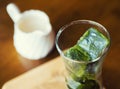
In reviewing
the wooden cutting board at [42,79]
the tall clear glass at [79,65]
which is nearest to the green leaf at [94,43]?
the tall clear glass at [79,65]

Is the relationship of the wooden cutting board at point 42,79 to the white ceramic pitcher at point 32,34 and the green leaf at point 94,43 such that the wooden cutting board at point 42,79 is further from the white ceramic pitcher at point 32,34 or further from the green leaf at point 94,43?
the green leaf at point 94,43

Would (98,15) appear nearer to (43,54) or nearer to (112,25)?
(112,25)

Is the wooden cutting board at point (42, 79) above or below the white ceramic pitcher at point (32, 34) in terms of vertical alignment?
below

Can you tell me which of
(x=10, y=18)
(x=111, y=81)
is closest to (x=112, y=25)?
(x=111, y=81)

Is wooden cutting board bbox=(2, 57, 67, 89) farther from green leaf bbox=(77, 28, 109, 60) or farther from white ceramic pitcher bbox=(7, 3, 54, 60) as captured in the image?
green leaf bbox=(77, 28, 109, 60)

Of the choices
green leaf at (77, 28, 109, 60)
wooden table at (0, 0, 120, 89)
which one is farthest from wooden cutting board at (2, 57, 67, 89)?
green leaf at (77, 28, 109, 60)

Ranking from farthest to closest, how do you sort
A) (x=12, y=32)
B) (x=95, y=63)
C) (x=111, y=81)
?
(x=12, y=32), (x=111, y=81), (x=95, y=63)

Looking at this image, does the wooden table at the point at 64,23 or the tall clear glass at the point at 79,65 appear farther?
the wooden table at the point at 64,23
